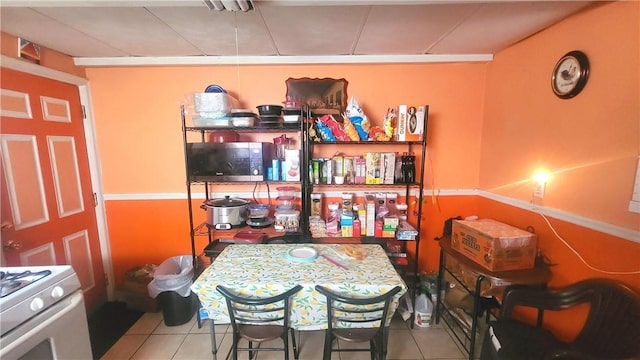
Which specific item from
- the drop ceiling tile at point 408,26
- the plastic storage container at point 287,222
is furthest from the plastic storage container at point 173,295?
the drop ceiling tile at point 408,26

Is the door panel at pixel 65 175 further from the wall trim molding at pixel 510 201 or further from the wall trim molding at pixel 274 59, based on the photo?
the wall trim molding at pixel 274 59

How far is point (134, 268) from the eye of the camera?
2496 millimetres

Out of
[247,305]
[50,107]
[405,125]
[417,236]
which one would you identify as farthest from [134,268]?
[405,125]

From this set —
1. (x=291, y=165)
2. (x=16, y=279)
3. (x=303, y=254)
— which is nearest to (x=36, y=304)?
(x=16, y=279)

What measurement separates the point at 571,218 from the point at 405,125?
3.97ft

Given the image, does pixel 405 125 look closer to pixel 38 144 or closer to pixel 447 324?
pixel 447 324

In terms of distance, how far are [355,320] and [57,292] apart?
1551 mm

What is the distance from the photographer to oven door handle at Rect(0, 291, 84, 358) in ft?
3.27

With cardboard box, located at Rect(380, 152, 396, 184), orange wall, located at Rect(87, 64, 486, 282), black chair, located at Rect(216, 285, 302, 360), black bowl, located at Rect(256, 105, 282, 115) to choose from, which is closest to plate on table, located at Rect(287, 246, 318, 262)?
black chair, located at Rect(216, 285, 302, 360)

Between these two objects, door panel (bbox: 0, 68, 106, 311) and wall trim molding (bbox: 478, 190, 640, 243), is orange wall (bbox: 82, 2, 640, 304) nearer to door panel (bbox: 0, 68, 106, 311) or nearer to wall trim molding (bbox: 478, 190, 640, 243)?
wall trim molding (bbox: 478, 190, 640, 243)

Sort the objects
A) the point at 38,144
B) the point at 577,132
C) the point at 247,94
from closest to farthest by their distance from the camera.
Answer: the point at 577,132 < the point at 38,144 < the point at 247,94

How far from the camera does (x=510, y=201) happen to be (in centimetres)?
201

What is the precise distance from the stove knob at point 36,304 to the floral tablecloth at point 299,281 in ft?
2.04

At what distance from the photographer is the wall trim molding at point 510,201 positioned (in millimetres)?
1309
